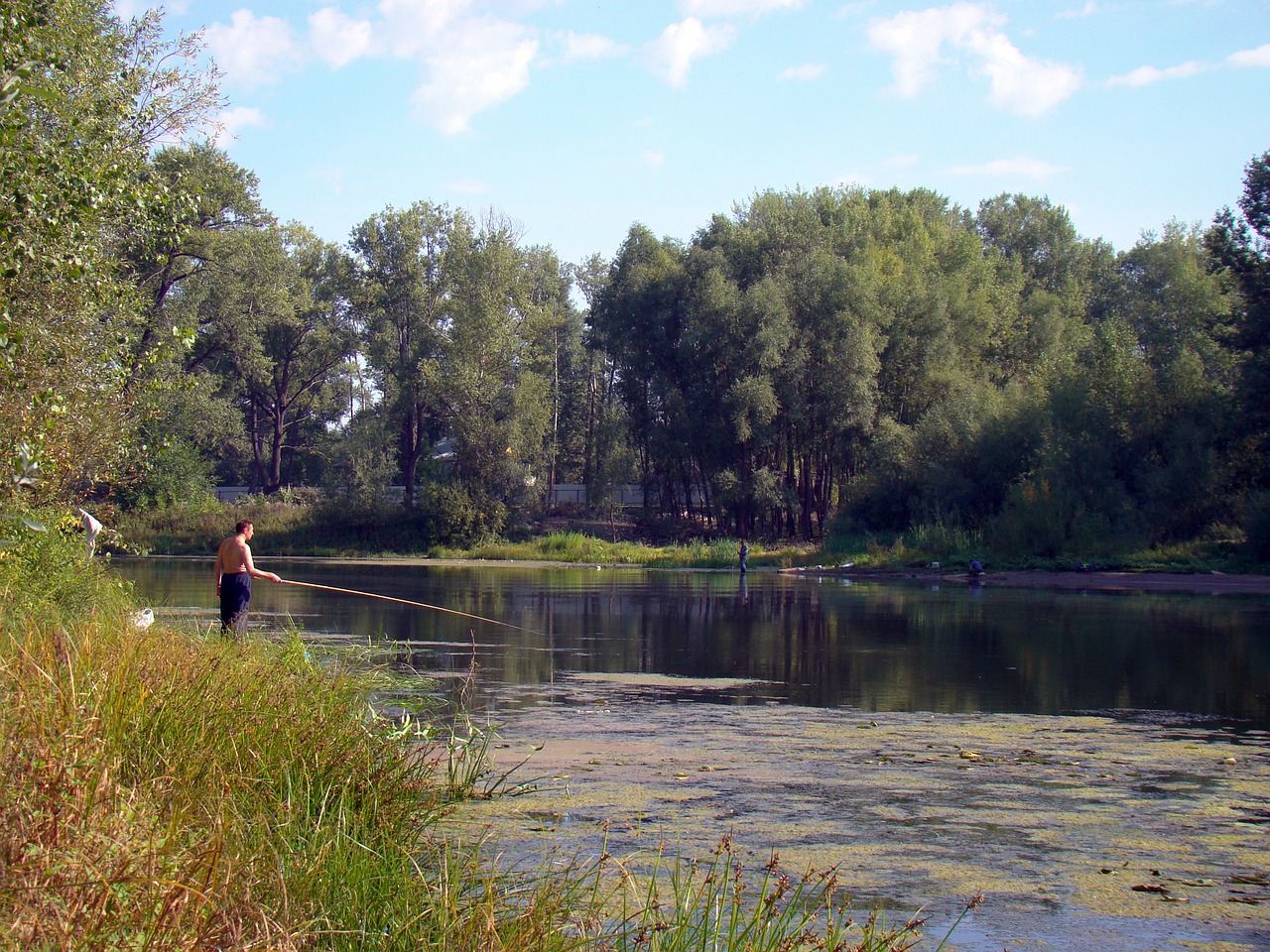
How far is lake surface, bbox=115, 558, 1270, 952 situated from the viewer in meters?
6.49

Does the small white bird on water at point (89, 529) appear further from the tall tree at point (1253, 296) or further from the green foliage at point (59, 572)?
the tall tree at point (1253, 296)

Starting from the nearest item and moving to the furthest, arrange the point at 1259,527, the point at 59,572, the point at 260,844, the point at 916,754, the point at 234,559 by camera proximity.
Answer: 1. the point at 260,844
2. the point at 916,754
3. the point at 234,559
4. the point at 59,572
5. the point at 1259,527

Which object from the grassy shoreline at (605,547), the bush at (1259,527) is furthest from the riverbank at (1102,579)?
the bush at (1259,527)

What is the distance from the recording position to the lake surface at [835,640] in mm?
13961

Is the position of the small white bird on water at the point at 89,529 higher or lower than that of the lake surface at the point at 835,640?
higher

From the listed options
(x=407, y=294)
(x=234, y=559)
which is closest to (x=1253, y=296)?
(x=234, y=559)

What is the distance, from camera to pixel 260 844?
16.5 ft

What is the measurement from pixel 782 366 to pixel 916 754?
156ft

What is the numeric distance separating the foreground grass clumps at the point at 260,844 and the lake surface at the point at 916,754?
489 millimetres

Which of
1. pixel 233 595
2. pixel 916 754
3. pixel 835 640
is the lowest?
pixel 835 640

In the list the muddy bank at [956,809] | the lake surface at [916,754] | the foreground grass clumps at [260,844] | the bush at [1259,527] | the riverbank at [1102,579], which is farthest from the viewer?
the bush at [1259,527]

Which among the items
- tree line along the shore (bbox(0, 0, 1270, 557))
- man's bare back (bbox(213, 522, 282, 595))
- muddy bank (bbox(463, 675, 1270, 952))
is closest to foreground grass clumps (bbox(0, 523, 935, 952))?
muddy bank (bbox(463, 675, 1270, 952))

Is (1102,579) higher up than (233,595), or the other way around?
(233,595)

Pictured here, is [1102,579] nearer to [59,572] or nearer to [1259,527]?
[1259,527]
